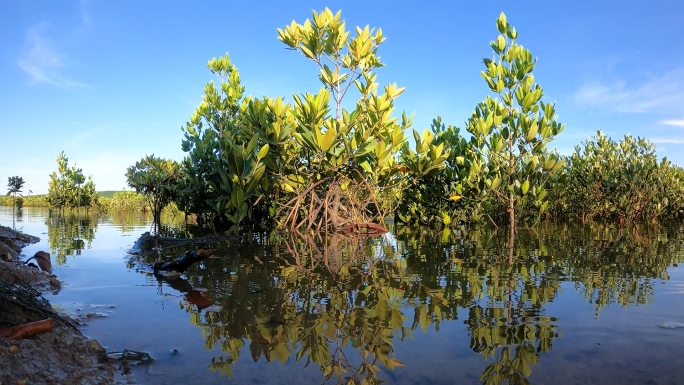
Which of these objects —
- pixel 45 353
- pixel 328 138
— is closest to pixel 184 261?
pixel 45 353

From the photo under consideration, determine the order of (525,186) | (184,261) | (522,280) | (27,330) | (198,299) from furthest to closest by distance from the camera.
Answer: (525,186), (184,261), (522,280), (198,299), (27,330)

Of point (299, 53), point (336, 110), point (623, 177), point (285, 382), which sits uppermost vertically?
point (299, 53)

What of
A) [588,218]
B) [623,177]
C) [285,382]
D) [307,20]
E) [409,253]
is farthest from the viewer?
[588,218]

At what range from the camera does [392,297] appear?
323 cm

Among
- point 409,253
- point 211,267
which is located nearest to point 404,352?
point 211,267

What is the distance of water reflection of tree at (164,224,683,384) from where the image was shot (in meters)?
2.16

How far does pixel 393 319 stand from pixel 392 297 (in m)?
0.56

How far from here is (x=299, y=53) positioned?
25.9 ft

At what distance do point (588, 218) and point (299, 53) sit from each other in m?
11.0

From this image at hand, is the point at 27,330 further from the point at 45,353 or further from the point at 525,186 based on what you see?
the point at 525,186

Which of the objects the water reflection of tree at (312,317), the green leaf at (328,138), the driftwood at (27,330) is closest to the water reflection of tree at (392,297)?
the water reflection of tree at (312,317)

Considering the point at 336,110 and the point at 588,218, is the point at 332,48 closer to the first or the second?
the point at 336,110

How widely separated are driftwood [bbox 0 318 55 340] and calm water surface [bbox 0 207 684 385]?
29 cm

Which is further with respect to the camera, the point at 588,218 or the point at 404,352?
the point at 588,218
